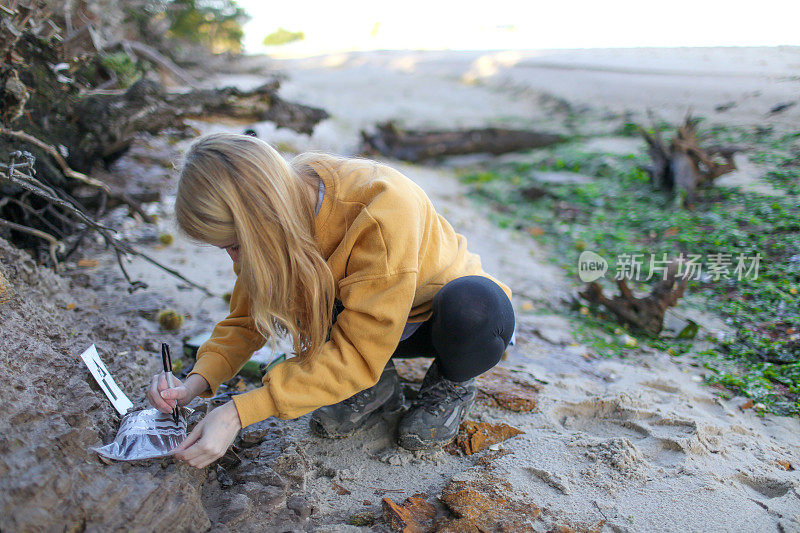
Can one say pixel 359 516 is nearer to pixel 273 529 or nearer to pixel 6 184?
pixel 273 529

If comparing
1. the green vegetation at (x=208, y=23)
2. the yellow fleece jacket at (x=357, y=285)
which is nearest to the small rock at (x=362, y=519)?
the yellow fleece jacket at (x=357, y=285)

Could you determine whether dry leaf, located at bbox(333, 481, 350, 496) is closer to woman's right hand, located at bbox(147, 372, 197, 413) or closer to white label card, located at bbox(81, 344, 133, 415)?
woman's right hand, located at bbox(147, 372, 197, 413)

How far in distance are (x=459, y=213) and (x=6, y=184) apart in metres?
3.03

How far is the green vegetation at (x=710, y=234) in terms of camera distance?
2.44 metres

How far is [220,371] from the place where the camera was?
165 cm

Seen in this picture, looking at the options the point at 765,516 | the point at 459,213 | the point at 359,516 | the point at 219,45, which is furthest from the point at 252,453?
the point at 219,45

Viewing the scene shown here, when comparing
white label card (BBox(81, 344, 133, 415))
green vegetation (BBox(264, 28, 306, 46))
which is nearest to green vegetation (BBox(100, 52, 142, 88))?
white label card (BBox(81, 344, 133, 415))

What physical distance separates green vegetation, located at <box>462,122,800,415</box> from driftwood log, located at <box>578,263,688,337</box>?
69mm

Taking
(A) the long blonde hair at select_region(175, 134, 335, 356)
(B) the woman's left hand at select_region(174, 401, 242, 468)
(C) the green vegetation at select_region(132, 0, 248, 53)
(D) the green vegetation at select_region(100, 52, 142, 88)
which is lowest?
(B) the woman's left hand at select_region(174, 401, 242, 468)

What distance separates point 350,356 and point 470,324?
0.37 m

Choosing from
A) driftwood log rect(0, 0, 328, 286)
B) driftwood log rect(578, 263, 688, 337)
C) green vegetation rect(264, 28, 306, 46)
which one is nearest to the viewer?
driftwood log rect(0, 0, 328, 286)

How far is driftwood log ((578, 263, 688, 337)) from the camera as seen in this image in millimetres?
2750

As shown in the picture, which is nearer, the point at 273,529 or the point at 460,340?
the point at 273,529

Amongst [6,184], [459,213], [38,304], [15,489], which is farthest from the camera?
[459,213]
